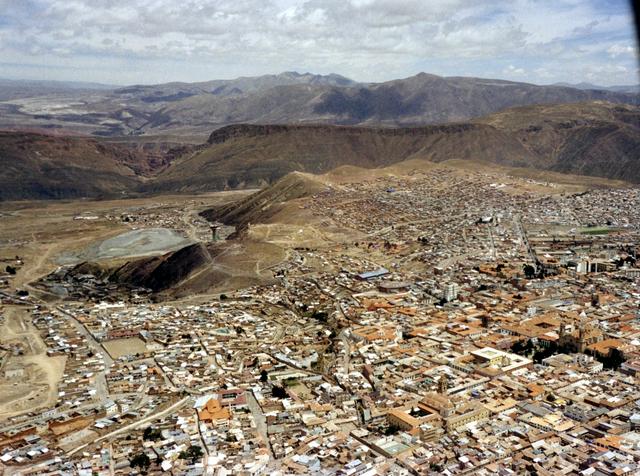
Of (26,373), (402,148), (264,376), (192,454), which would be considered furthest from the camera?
(402,148)

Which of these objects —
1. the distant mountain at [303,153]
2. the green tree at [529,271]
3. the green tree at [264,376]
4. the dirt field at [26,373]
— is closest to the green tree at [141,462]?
the dirt field at [26,373]

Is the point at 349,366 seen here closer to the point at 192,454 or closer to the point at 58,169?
the point at 192,454

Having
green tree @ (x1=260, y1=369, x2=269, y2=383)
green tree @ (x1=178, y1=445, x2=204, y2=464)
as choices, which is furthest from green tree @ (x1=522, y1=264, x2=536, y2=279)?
green tree @ (x1=178, y1=445, x2=204, y2=464)

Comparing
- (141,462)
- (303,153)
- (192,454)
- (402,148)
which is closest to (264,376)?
(192,454)

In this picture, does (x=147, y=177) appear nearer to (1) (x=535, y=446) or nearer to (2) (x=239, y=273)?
(2) (x=239, y=273)

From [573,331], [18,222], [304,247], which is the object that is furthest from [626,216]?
[18,222]

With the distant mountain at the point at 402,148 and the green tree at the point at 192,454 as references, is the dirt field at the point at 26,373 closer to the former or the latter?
the green tree at the point at 192,454

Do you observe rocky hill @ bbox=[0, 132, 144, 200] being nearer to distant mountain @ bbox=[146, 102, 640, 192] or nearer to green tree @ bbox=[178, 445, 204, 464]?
distant mountain @ bbox=[146, 102, 640, 192]

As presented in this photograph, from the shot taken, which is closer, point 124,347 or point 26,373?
point 26,373
